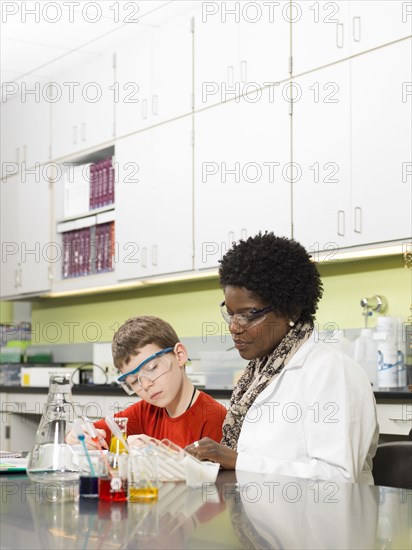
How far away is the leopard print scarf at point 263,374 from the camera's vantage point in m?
1.83

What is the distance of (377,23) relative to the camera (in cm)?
328

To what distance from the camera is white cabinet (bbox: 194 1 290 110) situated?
147 inches

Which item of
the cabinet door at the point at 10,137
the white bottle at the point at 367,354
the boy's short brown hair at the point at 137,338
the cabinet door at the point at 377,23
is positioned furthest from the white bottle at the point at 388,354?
the cabinet door at the point at 10,137

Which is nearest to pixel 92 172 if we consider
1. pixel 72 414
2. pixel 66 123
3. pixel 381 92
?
pixel 66 123

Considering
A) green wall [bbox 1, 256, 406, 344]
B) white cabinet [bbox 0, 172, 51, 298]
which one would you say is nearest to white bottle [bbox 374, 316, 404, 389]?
green wall [bbox 1, 256, 406, 344]

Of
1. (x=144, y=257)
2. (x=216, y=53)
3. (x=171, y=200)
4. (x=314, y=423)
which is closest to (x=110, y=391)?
(x=144, y=257)

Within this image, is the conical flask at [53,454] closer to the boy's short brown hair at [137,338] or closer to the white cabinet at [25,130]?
the boy's short brown hair at [137,338]

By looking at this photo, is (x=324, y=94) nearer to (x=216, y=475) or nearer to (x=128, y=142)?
(x=128, y=142)

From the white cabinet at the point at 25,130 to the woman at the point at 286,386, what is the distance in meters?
3.46

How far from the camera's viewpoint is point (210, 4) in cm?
410

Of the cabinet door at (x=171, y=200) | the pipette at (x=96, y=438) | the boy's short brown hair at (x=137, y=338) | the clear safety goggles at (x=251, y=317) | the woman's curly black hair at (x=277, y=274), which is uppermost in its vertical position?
the cabinet door at (x=171, y=200)

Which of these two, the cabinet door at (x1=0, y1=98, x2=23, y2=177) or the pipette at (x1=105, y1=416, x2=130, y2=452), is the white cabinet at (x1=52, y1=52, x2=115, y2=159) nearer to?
the cabinet door at (x1=0, y1=98, x2=23, y2=177)

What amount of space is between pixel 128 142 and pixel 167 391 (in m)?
2.79

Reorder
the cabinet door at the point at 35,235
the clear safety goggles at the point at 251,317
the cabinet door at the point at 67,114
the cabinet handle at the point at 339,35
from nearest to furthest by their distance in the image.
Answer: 1. the clear safety goggles at the point at 251,317
2. the cabinet handle at the point at 339,35
3. the cabinet door at the point at 67,114
4. the cabinet door at the point at 35,235
